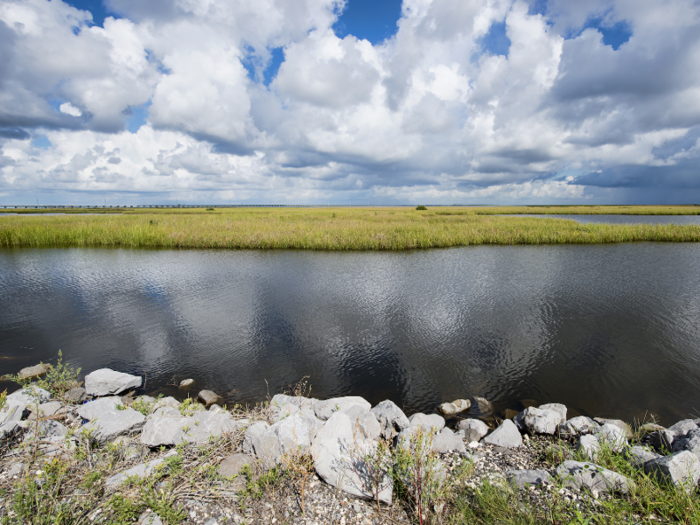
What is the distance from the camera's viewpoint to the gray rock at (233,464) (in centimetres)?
446

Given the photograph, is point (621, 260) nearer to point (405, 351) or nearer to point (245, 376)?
point (405, 351)

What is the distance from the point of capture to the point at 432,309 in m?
13.8

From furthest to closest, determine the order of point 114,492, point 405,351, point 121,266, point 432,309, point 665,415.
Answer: point 121,266, point 432,309, point 405,351, point 665,415, point 114,492

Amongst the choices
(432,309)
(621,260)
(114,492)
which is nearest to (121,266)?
(432,309)

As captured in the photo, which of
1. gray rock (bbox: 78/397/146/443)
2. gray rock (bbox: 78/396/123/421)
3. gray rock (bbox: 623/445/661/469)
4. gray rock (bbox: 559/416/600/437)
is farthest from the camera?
gray rock (bbox: 559/416/600/437)

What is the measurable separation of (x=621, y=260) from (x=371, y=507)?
91.5ft

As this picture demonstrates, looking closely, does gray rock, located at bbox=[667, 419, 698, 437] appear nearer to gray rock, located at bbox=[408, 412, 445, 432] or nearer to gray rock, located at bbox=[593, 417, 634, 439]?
gray rock, located at bbox=[593, 417, 634, 439]

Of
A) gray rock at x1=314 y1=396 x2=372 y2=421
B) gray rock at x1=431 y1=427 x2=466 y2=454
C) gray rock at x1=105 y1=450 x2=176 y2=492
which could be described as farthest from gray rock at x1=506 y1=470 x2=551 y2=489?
gray rock at x1=105 y1=450 x2=176 y2=492

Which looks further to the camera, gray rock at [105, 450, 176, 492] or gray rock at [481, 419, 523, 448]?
gray rock at [481, 419, 523, 448]

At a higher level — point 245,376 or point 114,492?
point 114,492

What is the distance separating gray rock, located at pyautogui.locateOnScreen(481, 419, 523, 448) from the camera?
A: 5758 mm

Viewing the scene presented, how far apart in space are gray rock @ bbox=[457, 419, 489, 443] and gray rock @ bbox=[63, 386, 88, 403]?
7986 millimetres

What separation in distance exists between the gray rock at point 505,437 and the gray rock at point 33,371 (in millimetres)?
10753

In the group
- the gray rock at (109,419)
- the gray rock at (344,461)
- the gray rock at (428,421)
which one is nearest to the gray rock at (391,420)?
the gray rock at (428,421)
